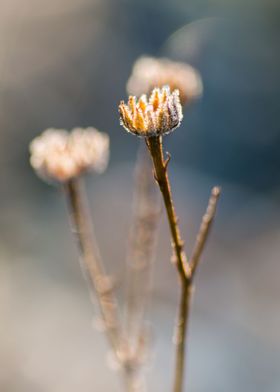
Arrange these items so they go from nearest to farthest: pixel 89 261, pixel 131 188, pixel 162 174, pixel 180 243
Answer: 1. pixel 162 174
2. pixel 180 243
3. pixel 89 261
4. pixel 131 188

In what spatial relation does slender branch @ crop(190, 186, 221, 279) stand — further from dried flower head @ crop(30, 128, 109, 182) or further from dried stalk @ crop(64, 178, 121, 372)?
dried flower head @ crop(30, 128, 109, 182)

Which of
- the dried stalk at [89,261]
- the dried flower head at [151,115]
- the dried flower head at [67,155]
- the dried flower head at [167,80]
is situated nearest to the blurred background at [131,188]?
the dried flower head at [167,80]

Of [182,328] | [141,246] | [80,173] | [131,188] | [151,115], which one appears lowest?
[131,188]

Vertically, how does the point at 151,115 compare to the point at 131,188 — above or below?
above

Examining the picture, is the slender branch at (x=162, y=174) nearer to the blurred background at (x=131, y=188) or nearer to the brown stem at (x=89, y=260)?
the brown stem at (x=89, y=260)

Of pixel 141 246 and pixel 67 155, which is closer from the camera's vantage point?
pixel 67 155

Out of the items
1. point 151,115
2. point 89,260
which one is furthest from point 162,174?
point 89,260

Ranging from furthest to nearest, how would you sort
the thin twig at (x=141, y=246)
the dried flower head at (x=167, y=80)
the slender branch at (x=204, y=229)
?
the dried flower head at (x=167, y=80), the thin twig at (x=141, y=246), the slender branch at (x=204, y=229)

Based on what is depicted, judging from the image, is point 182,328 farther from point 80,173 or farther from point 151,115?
point 80,173

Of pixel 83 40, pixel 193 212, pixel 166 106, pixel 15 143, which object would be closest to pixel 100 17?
pixel 83 40
